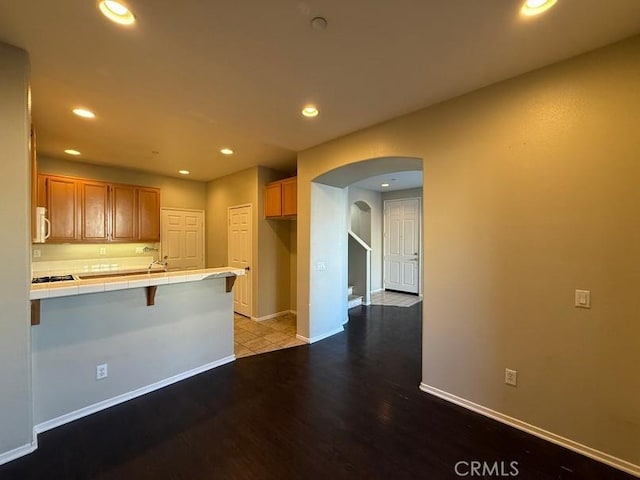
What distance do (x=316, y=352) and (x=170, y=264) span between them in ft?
12.5

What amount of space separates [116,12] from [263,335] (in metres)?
3.79

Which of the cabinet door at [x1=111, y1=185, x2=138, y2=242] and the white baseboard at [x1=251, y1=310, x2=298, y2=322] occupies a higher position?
the cabinet door at [x1=111, y1=185, x2=138, y2=242]

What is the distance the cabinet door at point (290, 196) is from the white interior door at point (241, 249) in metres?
0.86

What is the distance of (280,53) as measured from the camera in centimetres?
187

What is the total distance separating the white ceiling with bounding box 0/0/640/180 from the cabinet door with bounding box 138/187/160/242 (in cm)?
204

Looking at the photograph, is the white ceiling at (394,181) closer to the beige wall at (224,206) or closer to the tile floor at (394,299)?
the beige wall at (224,206)

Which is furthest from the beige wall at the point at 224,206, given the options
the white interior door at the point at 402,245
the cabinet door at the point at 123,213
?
the white interior door at the point at 402,245

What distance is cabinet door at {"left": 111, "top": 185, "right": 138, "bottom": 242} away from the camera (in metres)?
4.65

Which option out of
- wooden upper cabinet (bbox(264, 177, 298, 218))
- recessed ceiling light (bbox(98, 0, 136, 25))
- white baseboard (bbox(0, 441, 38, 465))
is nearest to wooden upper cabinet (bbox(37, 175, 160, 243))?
wooden upper cabinet (bbox(264, 177, 298, 218))

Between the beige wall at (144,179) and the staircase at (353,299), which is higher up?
the beige wall at (144,179)

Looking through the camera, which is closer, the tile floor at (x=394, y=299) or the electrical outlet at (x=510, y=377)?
the electrical outlet at (x=510, y=377)

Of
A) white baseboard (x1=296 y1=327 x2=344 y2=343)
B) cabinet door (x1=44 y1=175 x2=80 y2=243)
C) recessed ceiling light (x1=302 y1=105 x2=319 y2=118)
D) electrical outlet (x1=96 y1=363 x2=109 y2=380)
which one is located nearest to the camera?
electrical outlet (x1=96 y1=363 x2=109 y2=380)

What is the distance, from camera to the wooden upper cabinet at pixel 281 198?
430cm

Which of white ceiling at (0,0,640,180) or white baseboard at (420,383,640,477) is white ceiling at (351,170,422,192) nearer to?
white ceiling at (0,0,640,180)
